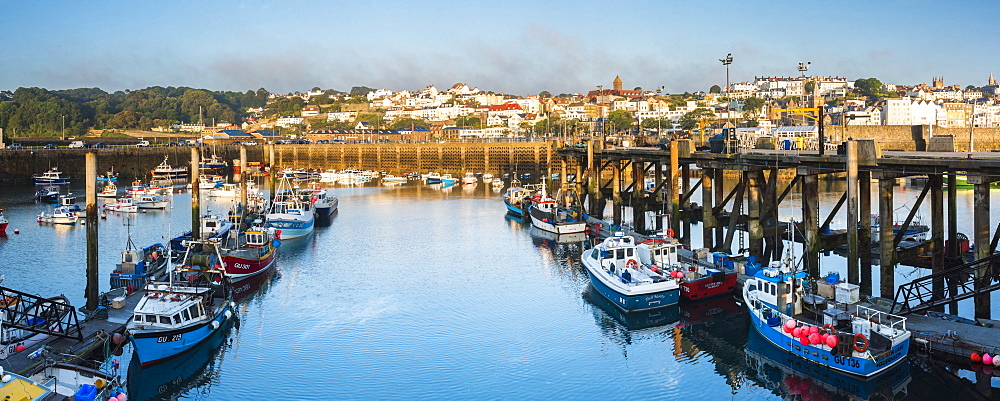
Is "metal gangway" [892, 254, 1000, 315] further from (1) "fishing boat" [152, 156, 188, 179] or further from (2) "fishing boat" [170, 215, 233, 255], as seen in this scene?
(1) "fishing boat" [152, 156, 188, 179]

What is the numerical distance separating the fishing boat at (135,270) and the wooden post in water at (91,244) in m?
2.29

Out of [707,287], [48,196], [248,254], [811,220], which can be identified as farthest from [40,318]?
[48,196]

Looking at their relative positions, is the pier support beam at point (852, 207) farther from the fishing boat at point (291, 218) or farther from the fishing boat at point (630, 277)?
the fishing boat at point (291, 218)

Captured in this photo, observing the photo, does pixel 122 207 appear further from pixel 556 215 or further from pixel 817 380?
pixel 817 380

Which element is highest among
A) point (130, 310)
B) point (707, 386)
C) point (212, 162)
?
point (212, 162)

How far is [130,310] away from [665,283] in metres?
18.8

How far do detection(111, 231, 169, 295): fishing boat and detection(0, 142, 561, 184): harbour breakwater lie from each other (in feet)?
262

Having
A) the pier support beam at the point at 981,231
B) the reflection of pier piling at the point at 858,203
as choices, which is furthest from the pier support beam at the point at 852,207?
the pier support beam at the point at 981,231

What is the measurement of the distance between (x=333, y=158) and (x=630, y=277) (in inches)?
4378

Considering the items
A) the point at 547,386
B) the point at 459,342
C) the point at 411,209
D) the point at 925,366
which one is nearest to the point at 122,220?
the point at 411,209

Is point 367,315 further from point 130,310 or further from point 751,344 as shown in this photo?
point 751,344

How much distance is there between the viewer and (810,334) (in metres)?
24.4

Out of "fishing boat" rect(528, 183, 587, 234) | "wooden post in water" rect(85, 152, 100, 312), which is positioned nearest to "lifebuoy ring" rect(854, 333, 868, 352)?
"wooden post in water" rect(85, 152, 100, 312)

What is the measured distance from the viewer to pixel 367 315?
3275cm
